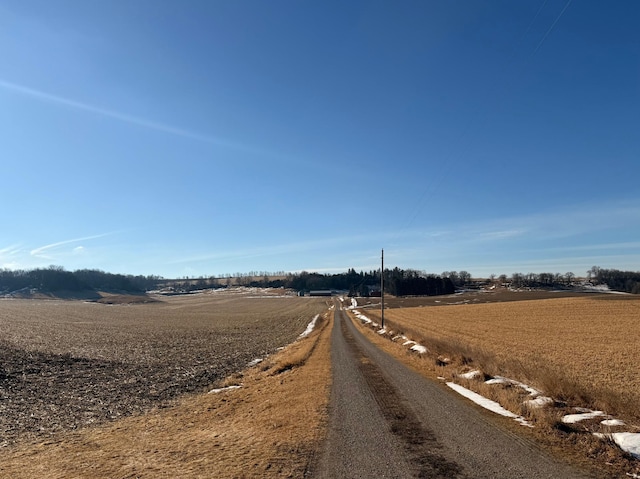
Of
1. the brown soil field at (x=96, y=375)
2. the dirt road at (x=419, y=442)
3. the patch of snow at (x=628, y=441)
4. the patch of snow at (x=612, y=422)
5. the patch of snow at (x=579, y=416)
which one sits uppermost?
the patch of snow at (x=628, y=441)

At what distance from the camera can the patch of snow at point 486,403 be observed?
38.3ft

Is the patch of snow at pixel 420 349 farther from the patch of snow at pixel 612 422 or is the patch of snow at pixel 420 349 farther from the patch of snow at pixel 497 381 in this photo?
the patch of snow at pixel 612 422

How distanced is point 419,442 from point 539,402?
568 centimetres

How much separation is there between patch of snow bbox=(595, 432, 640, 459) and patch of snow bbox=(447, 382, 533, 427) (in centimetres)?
201

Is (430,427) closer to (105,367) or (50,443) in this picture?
(50,443)

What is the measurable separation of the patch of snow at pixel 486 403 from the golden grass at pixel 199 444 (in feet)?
17.0

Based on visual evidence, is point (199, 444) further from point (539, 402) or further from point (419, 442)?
point (539, 402)

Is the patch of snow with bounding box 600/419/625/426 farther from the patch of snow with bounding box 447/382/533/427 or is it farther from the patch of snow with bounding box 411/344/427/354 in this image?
the patch of snow with bounding box 411/344/427/354

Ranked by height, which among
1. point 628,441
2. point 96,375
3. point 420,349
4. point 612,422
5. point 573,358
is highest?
point 628,441

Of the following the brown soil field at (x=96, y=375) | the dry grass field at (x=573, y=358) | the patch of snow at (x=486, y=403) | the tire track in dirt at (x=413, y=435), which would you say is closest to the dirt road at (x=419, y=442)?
the tire track in dirt at (x=413, y=435)

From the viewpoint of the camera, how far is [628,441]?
878 cm

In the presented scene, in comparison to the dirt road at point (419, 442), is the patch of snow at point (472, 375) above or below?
below

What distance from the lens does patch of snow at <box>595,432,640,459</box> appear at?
8.42 m

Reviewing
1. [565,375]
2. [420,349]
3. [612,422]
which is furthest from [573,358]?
[612,422]
